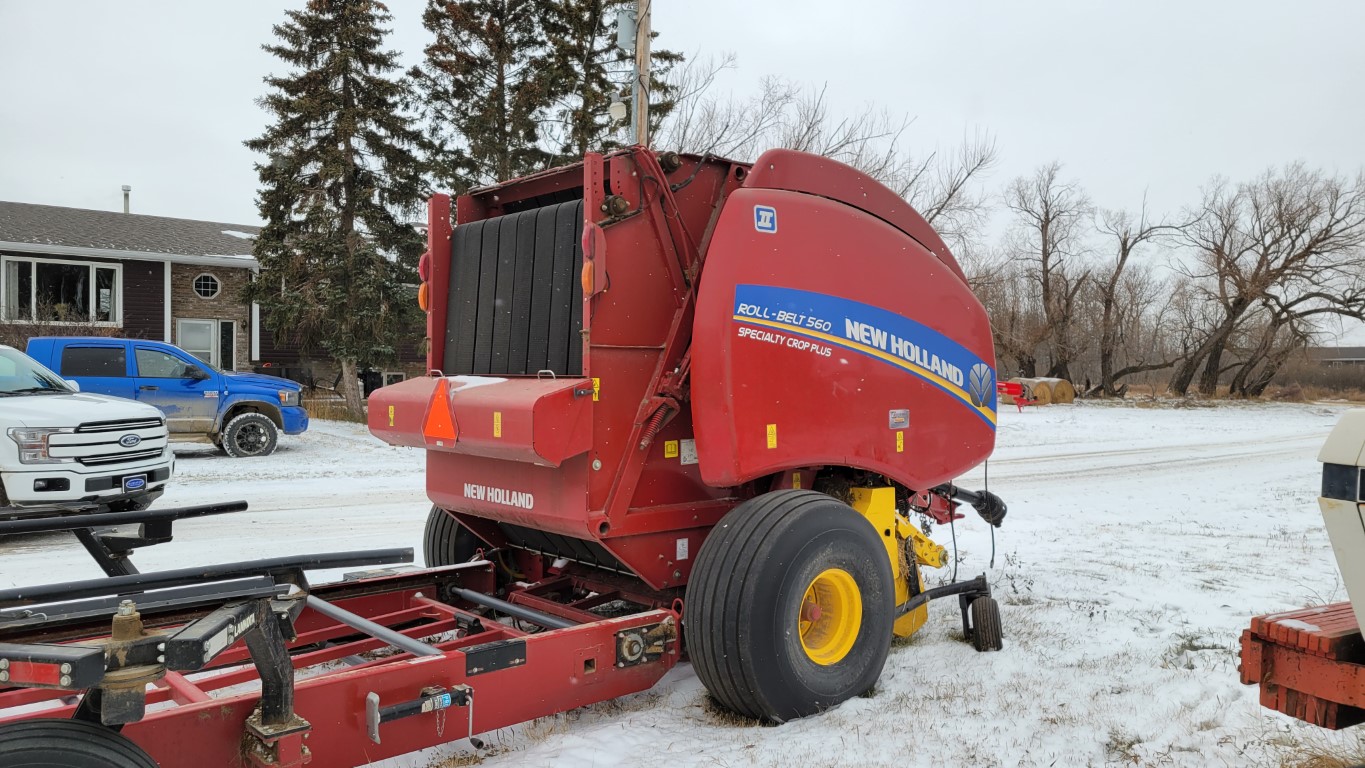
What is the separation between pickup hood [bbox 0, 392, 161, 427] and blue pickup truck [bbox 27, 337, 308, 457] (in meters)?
4.57

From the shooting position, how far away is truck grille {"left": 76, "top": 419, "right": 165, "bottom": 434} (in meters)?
8.99

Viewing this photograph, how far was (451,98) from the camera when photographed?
894 inches

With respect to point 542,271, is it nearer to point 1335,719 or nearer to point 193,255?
point 1335,719

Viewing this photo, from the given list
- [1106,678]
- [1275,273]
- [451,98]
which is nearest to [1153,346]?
[1275,273]

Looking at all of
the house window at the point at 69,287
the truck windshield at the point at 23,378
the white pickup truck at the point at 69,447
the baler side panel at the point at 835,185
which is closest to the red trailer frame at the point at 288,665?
the baler side panel at the point at 835,185

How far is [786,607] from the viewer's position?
4207 millimetres

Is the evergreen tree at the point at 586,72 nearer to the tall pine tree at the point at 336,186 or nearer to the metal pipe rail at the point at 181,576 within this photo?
the tall pine tree at the point at 336,186

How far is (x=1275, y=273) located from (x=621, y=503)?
42.4m

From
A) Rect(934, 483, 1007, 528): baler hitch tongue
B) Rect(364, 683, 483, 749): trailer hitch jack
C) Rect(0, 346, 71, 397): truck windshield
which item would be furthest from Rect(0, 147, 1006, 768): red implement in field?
Rect(0, 346, 71, 397): truck windshield

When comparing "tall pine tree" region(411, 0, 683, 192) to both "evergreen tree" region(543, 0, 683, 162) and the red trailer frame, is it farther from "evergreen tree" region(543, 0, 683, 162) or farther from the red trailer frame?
the red trailer frame

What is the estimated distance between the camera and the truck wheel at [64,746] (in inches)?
96.0

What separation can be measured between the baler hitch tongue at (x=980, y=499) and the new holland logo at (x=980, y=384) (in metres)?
0.88

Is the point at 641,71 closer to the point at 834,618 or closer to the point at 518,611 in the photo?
the point at 518,611

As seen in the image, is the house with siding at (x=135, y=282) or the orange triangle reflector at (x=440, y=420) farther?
the house with siding at (x=135, y=282)
